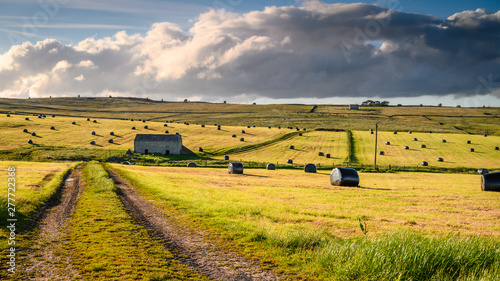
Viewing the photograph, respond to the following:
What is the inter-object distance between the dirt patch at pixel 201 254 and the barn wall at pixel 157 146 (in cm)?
6004

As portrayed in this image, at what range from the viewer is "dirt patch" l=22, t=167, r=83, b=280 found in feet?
26.4

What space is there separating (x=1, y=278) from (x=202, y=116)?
482 ft

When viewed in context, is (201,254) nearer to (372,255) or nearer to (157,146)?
(372,255)

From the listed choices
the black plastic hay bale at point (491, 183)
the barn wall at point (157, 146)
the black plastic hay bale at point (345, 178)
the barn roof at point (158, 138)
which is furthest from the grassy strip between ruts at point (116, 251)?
the barn roof at point (158, 138)

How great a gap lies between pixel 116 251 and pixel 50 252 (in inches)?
72.4

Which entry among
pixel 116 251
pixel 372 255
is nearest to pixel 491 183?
pixel 372 255

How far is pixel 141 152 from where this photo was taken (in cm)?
7288

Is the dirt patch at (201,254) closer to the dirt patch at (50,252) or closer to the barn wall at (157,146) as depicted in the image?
the dirt patch at (50,252)

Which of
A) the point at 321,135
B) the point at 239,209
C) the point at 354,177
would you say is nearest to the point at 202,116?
the point at 321,135

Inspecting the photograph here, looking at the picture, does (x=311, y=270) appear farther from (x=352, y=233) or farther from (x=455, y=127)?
(x=455, y=127)

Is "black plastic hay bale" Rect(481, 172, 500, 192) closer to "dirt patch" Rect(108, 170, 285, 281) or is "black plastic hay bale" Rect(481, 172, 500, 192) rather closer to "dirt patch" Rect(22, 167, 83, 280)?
"dirt patch" Rect(108, 170, 285, 281)

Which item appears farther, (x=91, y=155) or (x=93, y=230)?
(x=91, y=155)

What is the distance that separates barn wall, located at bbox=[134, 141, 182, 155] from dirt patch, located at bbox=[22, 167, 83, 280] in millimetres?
57704

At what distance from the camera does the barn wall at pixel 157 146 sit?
2891 inches
